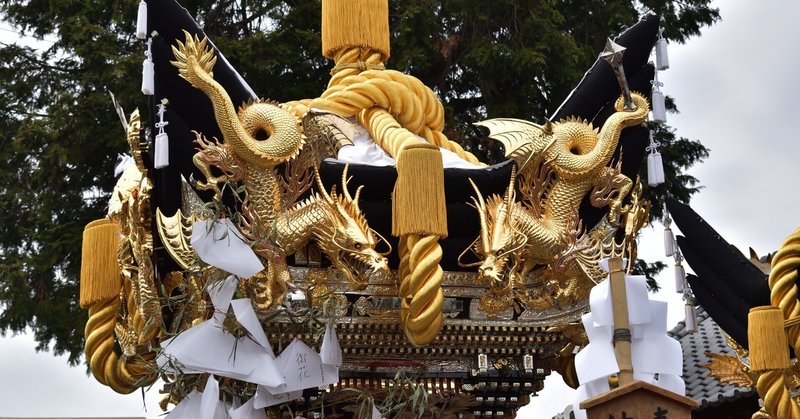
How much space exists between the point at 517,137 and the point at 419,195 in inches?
41.0

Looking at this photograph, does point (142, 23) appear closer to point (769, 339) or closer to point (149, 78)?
point (149, 78)

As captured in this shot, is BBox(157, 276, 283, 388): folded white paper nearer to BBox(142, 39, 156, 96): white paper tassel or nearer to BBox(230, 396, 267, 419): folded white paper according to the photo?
BBox(230, 396, 267, 419): folded white paper

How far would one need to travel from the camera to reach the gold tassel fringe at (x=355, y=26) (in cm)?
812

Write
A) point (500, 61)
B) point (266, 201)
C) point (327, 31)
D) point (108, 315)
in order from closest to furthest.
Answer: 1. point (266, 201)
2. point (108, 315)
3. point (327, 31)
4. point (500, 61)

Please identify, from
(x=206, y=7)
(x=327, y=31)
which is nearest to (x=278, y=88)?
(x=206, y=7)

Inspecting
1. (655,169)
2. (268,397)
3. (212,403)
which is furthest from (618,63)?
(212,403)

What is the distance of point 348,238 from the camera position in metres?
6.92

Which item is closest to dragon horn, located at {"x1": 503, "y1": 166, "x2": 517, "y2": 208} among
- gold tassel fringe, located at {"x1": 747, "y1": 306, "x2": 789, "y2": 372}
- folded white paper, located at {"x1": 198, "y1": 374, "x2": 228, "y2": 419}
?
gold tassel fringe, located at {"x1": 747, "y1": 306, "x2": 789, "y2": 372}

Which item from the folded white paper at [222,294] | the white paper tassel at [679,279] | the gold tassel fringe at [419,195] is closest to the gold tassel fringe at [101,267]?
the folded white paper at [222,294]

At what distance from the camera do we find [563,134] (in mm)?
7516

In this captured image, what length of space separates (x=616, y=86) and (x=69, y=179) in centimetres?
609

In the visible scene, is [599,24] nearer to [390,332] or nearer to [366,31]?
[366,31]

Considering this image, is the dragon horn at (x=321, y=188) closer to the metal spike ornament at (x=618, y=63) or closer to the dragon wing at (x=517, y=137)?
the dragon wing at (x=517, y=137)

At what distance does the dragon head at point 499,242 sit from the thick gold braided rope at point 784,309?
4.26 feet
